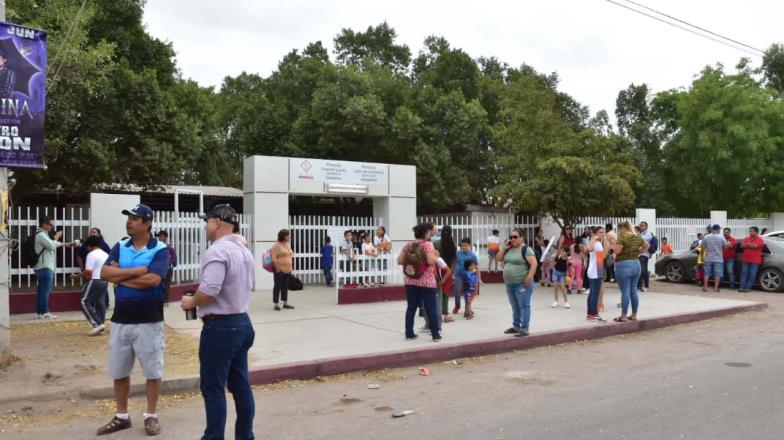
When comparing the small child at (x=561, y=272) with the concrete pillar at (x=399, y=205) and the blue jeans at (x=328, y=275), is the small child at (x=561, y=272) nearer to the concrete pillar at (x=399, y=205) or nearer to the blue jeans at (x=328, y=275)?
the concrete pillar at (x=399, y=205)

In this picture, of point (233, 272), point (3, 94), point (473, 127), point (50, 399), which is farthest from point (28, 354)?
point (473, 127)

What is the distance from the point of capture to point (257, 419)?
211 inches

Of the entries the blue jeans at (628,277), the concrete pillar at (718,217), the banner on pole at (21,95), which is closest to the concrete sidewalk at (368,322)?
the blue jeans at (628,277)

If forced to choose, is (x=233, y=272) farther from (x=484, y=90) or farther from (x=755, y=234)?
(x=484, y=90)

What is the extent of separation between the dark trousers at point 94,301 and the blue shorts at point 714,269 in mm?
13732

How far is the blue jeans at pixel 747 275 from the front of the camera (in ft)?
50.3

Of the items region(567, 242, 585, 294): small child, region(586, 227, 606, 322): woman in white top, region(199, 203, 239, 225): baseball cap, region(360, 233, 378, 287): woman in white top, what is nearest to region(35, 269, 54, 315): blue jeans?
region(360, 233, 378, 287): woman in white top

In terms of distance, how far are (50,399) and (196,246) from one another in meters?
7.92

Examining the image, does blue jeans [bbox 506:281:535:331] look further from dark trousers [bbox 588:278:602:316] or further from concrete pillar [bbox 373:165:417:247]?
concrete pillar [bbox 373:165:417:247]

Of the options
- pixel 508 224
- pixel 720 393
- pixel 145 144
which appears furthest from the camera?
pixel 508 224

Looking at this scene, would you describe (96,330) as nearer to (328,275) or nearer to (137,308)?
(137,308)

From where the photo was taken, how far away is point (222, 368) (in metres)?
4.00

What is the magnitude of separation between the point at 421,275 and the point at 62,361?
14.8 ft

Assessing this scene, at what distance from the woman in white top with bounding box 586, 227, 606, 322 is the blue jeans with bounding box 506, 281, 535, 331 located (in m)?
1.68
